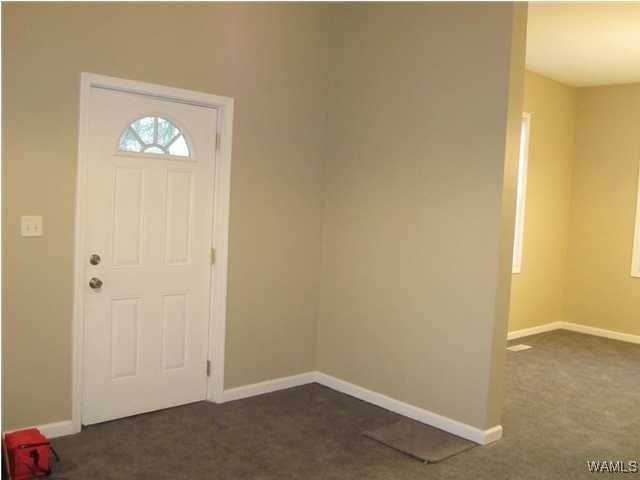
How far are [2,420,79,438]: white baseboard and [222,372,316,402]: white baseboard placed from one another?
995mm

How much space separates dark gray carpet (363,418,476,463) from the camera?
330 cm

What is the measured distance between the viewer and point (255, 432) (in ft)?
11.6

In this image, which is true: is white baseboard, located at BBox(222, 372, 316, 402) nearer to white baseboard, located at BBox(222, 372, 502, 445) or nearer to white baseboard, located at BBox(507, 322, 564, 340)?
white baseboard, located at BBox(222, 372, 502, 445)

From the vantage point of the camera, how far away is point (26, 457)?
2.82 m

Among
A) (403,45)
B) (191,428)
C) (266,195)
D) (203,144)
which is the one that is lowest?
(191,428)

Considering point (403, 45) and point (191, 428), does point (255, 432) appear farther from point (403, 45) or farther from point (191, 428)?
point (403, 45)

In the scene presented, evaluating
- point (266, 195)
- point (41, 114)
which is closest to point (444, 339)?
point (266, 195)

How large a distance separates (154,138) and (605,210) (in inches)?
200

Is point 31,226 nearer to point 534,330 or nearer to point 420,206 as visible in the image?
point 420,206

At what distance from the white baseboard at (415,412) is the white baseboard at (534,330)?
2.46 m

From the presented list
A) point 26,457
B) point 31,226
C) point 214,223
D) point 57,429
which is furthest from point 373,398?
point 31,226

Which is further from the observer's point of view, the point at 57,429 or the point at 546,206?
the point at 546,206

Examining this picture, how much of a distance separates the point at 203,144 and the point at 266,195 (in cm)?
58

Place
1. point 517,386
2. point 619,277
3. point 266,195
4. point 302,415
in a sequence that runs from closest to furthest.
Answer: point 302,415 < point 266,195 < point 517,386 < point 619,277
